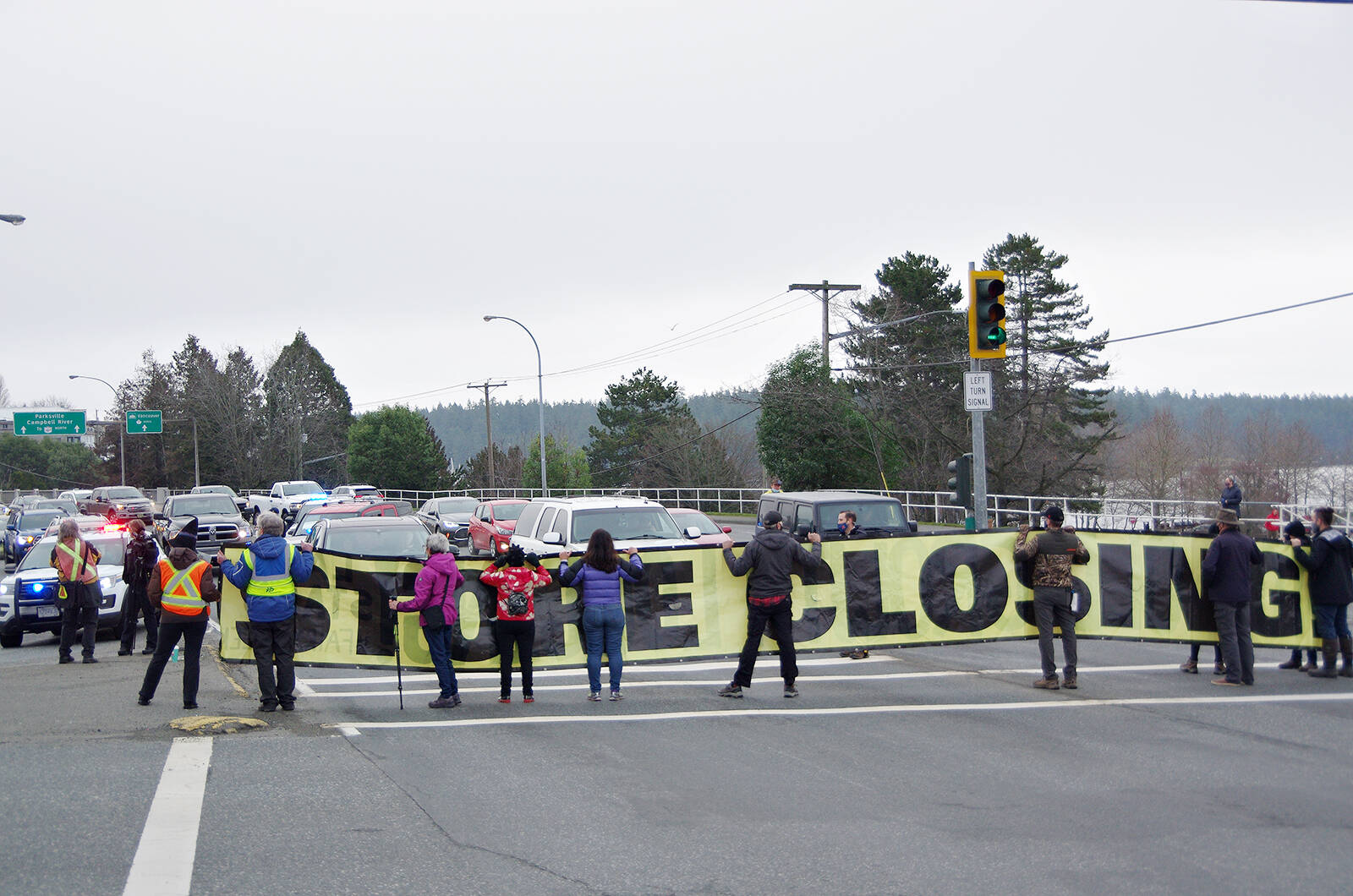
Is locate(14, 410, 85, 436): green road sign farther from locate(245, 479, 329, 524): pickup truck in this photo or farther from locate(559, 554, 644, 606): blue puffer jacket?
locate(559, 554, 644, 606): blue puffer jacket

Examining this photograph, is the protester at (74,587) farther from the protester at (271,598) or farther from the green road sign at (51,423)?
the green road sign at (51,423)

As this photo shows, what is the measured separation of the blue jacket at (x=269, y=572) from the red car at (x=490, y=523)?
9235 mm

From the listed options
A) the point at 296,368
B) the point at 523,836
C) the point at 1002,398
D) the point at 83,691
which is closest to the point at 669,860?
the point at 523,836

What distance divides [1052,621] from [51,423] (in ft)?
269

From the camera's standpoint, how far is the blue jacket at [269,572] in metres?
10.4

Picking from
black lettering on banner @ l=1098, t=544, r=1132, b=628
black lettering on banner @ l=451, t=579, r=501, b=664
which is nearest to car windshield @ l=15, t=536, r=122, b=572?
black lettering on banner @ l=451, t=579, r=501, b=664

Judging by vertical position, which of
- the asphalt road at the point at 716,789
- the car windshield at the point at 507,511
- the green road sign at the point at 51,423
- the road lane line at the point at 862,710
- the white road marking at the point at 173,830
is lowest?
the road lane line at the point at 862,710

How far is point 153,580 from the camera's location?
36.7ft

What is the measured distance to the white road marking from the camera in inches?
223

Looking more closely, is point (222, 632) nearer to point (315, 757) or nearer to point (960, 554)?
point (315, 757)

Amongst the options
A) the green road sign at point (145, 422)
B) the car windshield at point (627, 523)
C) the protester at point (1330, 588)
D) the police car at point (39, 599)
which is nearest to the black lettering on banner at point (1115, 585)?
the protester at point (1330, 588)

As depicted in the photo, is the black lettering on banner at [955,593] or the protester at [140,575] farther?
the protester at [140,575]

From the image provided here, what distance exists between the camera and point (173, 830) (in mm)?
6559

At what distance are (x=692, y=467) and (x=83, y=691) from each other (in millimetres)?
54131
